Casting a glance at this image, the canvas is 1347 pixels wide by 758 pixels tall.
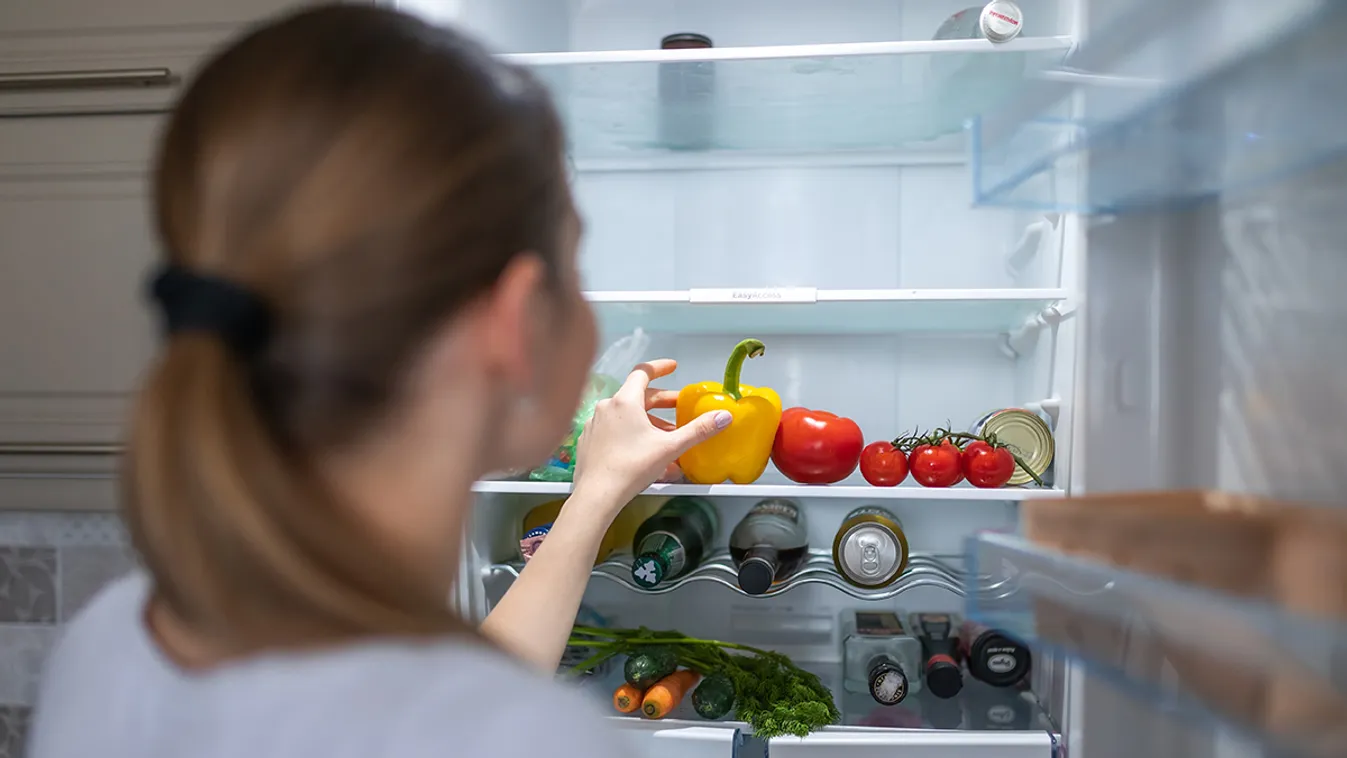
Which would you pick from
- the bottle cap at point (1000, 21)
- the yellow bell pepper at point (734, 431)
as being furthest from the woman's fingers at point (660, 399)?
the bottle cap at point (1000, 21)

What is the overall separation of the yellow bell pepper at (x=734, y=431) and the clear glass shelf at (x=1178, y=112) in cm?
40

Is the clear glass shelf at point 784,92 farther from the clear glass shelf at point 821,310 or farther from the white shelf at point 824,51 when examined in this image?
the clear glass shelf at point 821,310

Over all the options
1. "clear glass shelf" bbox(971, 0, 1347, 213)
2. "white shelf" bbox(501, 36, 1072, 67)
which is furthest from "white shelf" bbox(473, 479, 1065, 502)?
"white shelf" bbox(501, 36, 1072, 67)

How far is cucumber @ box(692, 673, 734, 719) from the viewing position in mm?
1203

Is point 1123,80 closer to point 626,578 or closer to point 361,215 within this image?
point 361,215

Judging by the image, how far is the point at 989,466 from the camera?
3.90 ft

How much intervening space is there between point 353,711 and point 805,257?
125 cm

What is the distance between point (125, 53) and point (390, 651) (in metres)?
1.23

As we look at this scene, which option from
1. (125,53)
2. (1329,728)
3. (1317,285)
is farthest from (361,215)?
(125,53)

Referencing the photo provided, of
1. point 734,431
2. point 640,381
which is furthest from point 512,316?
point 734,431

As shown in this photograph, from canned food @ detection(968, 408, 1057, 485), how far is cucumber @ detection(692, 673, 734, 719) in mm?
454

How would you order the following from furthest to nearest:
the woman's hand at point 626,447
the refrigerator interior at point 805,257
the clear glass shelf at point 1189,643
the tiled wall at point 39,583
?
the tiled wall at point 39,583, the refrigerator interior at point 805,257, the woman's hand at point 626,447, the clear glass shelf at point 1189,643

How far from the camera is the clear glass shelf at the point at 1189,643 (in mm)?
343

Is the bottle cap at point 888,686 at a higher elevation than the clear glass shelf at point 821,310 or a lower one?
lower
